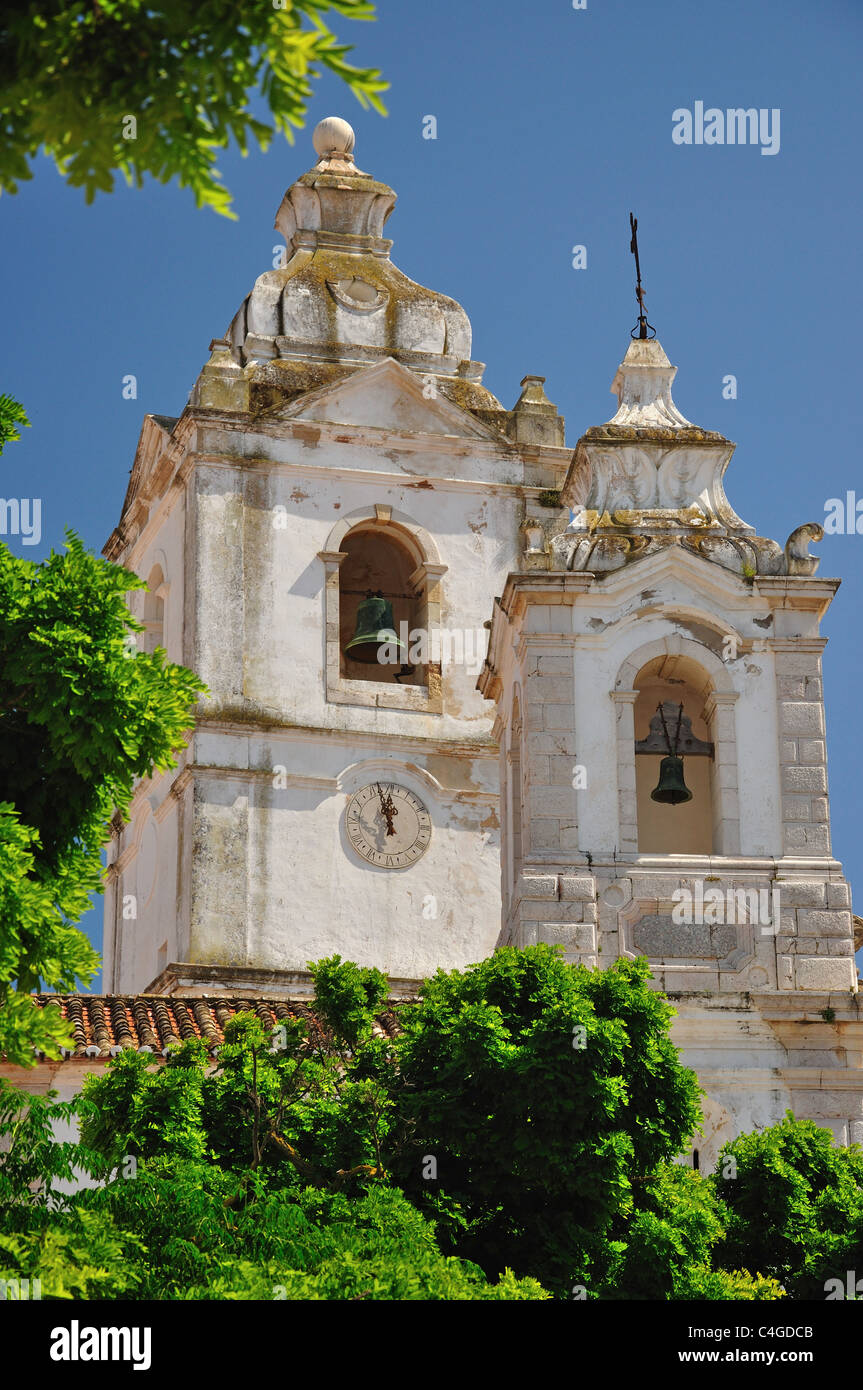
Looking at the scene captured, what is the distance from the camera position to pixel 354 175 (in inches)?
1199

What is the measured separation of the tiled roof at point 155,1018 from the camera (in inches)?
819

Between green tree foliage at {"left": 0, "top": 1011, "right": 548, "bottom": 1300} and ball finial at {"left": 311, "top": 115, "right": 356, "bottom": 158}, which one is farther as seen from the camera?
ball finial at {"left": 311, "top": 115, "right": 356, "bottom": 158}

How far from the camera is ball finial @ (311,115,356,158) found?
30.6m

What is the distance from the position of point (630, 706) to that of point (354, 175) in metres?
11.0

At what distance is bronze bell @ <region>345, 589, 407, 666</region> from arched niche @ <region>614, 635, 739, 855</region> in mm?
4193

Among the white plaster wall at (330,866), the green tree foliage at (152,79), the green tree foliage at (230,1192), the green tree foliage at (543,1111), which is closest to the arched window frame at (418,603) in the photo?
the white plaster wall at (330,866)

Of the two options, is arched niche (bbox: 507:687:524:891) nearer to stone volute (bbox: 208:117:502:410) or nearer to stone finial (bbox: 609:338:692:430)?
stone finial (bbox: 609:338:692:430)

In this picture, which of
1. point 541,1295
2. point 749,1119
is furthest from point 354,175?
point 541,1295

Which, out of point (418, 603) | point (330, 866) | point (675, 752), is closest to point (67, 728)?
point (675, 752)

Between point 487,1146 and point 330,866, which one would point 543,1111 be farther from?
point 330,866

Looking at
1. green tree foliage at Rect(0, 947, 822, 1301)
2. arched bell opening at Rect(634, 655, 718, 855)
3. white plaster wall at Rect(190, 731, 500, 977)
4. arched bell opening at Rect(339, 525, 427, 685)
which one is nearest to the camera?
green tree foliage at Rect(0, 947, 822, 1301)

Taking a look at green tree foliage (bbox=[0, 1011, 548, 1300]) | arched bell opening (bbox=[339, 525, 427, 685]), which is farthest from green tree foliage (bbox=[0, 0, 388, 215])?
arched bell opening (bbox=[339, 525, 427, 685])

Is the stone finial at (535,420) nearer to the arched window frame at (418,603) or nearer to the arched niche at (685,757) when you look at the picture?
the arched window frame at (418,603)
